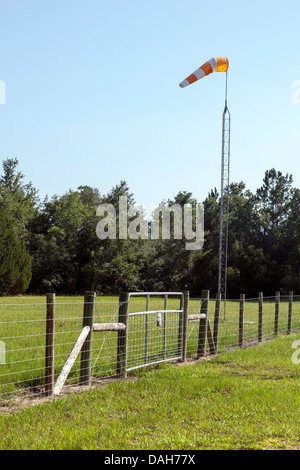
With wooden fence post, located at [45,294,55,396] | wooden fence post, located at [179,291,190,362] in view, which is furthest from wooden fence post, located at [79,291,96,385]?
wooden fence post, located at [179,291,190,362]

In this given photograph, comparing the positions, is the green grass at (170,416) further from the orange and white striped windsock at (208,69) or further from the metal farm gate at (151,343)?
the orange and white striped windsock at (208,69)

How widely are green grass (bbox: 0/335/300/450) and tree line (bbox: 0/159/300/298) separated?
4476cm

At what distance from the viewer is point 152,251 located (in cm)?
6353

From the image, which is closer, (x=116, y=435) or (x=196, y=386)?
(x=116, y=435)

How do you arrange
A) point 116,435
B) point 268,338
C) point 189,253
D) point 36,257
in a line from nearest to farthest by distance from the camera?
point 116,435 < point 268,338 < point 36,257 < point 189,253

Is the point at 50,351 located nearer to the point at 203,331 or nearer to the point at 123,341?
the point at 123,341

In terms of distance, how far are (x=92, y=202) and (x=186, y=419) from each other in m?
63.3

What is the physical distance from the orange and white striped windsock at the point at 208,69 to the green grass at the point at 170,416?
15044mm

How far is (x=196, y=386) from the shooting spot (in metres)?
8.21

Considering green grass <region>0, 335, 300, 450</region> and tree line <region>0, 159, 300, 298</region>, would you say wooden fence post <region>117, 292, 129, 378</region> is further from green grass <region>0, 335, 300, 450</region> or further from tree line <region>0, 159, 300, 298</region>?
tree line <region>0, 159, 300, 298</region>

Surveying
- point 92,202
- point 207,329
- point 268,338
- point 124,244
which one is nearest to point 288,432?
point 207,329

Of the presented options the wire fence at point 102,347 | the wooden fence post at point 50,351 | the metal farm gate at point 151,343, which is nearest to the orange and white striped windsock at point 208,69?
the wire fence at point 102,347

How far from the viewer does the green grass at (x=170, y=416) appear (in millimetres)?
5266

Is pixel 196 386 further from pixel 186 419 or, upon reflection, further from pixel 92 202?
pixel 92 202
